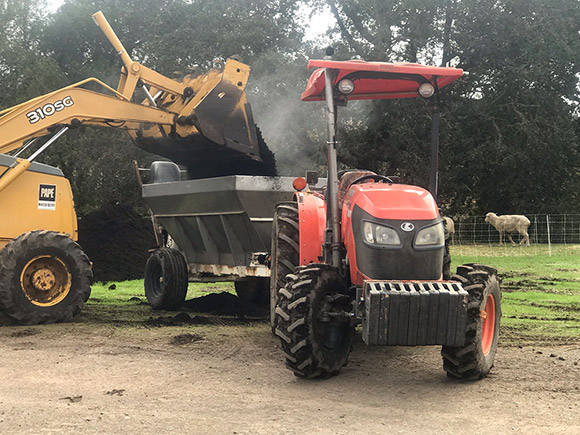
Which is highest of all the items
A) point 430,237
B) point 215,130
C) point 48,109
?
point 48,109

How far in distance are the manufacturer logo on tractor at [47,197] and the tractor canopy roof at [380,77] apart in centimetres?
378

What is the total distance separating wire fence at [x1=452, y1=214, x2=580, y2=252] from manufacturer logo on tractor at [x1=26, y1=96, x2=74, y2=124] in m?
14.6

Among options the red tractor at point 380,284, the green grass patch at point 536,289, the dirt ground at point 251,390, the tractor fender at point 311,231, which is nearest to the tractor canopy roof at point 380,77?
the red tractor at point 380,284

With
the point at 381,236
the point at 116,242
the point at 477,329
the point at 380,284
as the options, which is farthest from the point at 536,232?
the point at 380,284

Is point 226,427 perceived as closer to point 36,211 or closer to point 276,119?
point 36,211

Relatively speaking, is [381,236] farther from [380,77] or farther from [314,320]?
[380,77]

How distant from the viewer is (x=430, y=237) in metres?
5.64

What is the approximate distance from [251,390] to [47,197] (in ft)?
15.5

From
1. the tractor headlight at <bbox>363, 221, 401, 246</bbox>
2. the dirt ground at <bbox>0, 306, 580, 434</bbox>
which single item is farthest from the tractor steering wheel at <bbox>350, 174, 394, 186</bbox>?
the dirt ground at <bbox>0, 306, 580, 434</bbox>

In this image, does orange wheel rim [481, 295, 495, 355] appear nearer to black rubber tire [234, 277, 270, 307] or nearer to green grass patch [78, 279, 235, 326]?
green grass patch [78, 279, 235, 326]

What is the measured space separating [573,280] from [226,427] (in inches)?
407

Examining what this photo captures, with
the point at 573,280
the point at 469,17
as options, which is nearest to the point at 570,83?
the point at 469,17

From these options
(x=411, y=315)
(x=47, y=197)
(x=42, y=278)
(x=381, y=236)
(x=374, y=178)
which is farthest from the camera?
(x=47, y=197)

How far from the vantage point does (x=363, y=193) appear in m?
5.84
